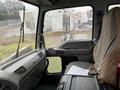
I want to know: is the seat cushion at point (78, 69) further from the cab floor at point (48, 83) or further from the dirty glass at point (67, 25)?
the dirty glass at point (67, 25)

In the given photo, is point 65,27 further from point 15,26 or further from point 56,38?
point 15,26

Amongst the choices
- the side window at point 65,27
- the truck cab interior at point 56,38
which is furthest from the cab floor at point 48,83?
the side window at point 65,27

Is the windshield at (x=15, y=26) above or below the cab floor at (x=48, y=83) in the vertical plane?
above

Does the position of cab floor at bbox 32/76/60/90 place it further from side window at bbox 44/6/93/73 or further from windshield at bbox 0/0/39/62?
windshield at bbox 0/0/39/62

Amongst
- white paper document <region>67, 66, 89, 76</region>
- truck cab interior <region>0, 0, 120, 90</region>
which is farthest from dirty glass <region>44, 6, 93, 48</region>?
white paper document <region>67, 66, 89, 76</region>

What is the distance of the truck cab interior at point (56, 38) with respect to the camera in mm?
2326

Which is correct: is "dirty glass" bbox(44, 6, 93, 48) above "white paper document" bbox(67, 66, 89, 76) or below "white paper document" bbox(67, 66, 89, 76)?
above

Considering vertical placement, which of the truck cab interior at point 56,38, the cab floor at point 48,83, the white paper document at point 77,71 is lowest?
the cab floor at point 48,83

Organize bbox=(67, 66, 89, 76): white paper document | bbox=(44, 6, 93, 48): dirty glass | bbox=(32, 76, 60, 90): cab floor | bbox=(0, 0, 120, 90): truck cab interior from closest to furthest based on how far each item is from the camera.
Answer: bbox=(0, 0, 120, 90): truck cab interior
bbox=(67, 66, 89, 76): white paper document
bbox=(32, 76, 60, 90): cab floor
bbox=(44, 6, 93, 48): dirty glass

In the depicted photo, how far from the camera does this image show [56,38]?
3.58m

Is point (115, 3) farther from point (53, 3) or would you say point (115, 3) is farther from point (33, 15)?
point (33, 15)

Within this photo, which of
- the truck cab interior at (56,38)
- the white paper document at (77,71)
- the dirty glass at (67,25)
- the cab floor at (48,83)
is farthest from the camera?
the dirty glass at (67,25)

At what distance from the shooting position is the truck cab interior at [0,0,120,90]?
2.33m

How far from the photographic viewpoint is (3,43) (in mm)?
2342
